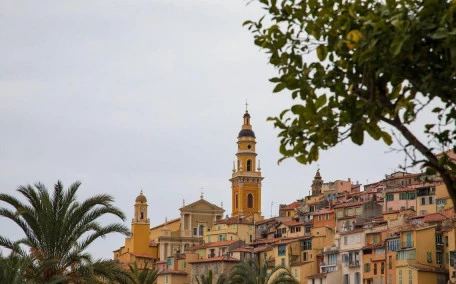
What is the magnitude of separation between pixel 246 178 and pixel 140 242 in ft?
69.0

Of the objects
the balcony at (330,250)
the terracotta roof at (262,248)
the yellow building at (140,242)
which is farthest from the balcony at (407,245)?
the yellow building at (140,242)

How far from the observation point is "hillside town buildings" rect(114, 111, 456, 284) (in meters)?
90.5

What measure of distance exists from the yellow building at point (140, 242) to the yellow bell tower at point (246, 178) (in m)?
14.0

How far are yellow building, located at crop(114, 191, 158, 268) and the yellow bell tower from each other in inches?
553

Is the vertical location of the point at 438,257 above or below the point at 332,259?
below

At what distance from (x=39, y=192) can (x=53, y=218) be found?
806 millimetres

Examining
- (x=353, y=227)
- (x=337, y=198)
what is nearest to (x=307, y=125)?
(x=353, y=227)

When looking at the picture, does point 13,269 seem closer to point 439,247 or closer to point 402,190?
point 439,247

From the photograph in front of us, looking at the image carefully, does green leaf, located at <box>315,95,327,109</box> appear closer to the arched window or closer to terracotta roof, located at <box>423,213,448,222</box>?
terracotta roof, located at <box>423,213,448,222</box>

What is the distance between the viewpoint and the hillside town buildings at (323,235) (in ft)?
297

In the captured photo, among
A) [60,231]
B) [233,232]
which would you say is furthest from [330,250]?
[60,231]

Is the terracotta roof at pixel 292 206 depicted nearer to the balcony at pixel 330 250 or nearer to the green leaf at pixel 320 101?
the balcony at pixel 330 250

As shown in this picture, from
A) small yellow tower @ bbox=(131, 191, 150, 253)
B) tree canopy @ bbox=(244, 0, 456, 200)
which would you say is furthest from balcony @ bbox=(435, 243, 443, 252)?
tree canopy @ bbox=(244, 0, 456, 200)

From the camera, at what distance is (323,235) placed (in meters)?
110
